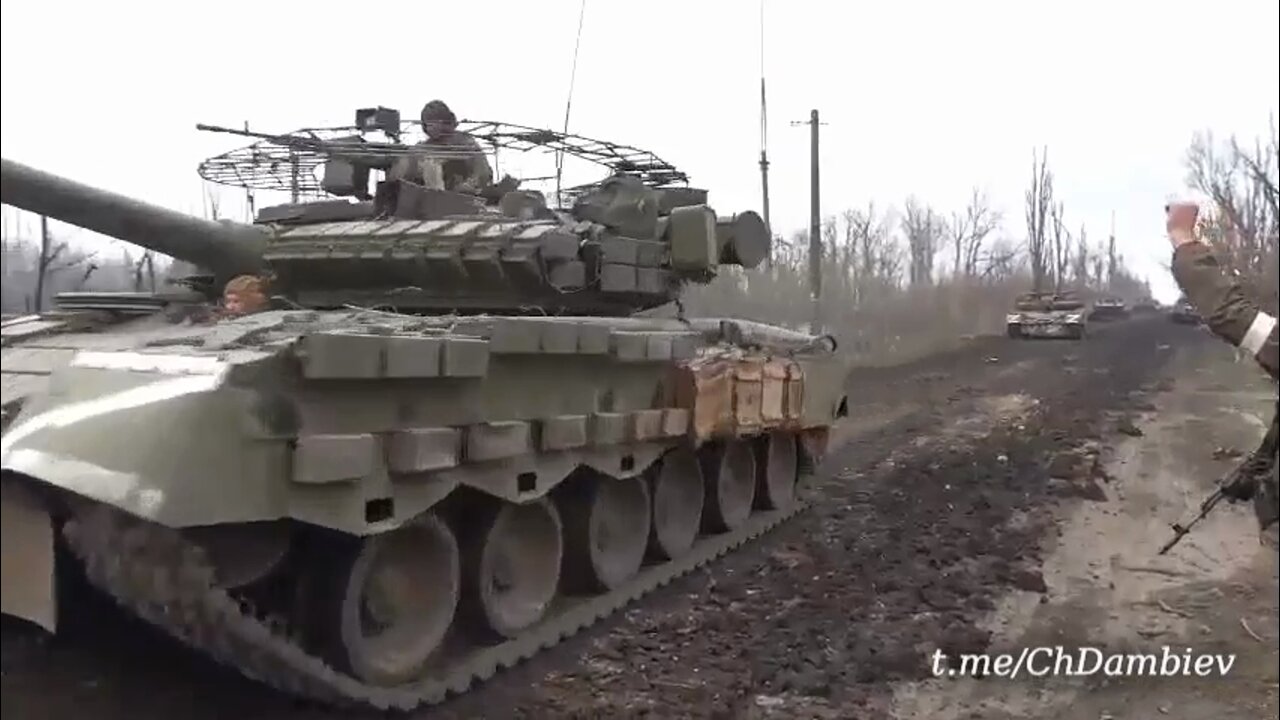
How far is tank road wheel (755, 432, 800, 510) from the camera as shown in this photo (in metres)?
8.98

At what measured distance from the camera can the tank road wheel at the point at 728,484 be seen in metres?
8.15

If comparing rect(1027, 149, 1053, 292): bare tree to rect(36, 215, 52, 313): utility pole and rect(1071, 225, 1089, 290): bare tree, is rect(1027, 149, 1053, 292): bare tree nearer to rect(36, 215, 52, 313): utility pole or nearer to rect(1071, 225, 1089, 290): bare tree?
rect(1071, 225, 1089, 290): bare tree

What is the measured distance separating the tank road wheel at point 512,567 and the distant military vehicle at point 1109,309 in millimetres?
4473

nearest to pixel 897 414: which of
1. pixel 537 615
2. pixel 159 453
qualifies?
pixel 537 615

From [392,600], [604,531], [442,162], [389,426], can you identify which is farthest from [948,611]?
[442,162]

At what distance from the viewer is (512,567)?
600 cm

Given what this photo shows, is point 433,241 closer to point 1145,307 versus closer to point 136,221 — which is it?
point 136,221

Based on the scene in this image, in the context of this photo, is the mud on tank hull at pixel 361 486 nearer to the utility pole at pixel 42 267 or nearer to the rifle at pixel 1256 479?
the utility pole at pixel 42 267

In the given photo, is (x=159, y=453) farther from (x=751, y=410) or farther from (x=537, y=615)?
(x=751, y=410)

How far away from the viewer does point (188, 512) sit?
387 cm

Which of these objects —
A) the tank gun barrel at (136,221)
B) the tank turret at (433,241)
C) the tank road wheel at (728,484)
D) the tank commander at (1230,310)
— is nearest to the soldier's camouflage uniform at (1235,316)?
the tank commander at (1230,310)

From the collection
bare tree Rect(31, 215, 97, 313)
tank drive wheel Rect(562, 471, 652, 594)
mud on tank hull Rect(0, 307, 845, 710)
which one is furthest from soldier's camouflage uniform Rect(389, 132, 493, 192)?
bare tree Rect(31, 215, 97, 313)

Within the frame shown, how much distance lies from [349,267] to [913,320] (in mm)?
5670

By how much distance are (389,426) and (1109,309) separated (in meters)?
7.29
